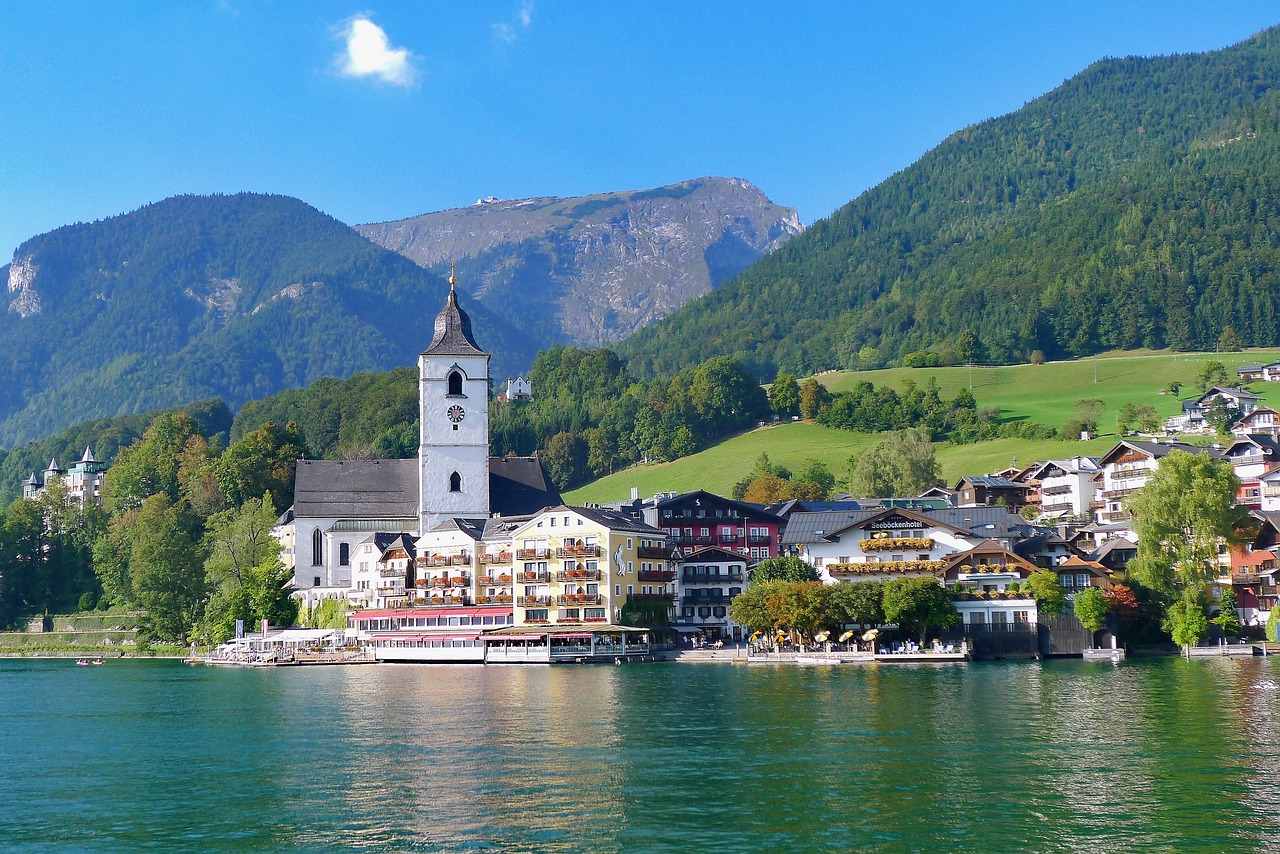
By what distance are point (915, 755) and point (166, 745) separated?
1008 inches

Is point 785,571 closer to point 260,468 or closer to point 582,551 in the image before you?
point 582,551

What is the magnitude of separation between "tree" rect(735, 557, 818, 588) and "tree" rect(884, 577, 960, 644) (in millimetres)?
7978

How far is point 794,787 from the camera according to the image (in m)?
35.6

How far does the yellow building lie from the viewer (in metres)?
93.9

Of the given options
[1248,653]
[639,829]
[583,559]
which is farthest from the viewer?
[583,559]

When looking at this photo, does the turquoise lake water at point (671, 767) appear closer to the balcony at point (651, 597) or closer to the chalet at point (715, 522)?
the balcony at point (651, 597)

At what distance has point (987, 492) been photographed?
12781cm

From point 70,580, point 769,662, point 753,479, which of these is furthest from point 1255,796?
point 70,580

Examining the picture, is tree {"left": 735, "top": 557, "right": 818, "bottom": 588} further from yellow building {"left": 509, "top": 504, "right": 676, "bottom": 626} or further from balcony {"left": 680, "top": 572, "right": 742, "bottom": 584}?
yellow building {"left": 509, "top": 504, "right": 676, "bottom": 626}

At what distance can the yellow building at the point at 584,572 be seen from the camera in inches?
3696

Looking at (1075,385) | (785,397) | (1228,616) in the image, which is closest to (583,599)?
(1228,616)

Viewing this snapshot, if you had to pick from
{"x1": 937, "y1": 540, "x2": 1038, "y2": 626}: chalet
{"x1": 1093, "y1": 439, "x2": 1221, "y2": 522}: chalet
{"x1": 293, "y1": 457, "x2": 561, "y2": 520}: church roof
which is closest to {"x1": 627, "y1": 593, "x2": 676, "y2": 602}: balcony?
{"x1": 293, "y1": 457, "x2": 561, "y2": 520}: church roof

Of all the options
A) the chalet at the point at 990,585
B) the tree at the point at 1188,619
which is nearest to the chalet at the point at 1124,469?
the tree at the point at 1188,619

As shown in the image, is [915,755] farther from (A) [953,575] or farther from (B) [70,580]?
(B) [70,580]
